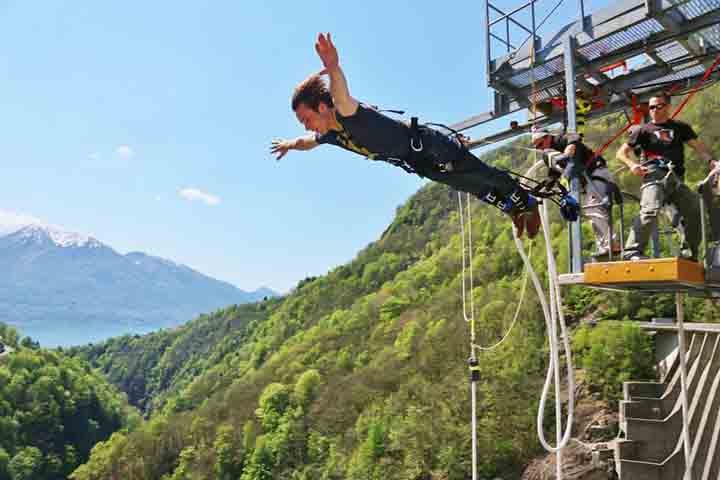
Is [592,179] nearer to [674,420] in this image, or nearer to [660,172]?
[660,172]

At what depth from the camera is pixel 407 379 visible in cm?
2461

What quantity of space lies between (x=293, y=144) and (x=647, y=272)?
115 inches

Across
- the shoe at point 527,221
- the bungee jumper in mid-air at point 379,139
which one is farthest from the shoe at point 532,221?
the bungee jumper in mid-air at point 379,139

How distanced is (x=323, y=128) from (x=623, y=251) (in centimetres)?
267

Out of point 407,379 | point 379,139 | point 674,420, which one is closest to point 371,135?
point 379,139

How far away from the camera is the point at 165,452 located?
39438mm

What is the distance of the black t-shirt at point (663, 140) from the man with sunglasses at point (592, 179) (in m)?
0.37

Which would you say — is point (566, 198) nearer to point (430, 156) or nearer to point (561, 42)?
point (430, 156)

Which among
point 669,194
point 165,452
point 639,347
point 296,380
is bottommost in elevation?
point 165,452

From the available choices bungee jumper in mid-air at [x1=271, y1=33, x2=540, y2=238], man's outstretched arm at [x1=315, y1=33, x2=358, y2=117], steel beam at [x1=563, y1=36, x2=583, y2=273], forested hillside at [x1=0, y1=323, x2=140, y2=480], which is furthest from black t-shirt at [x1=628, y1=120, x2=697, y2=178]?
forested hillside at [x1=0, y1=323, x2=140, y2=480]

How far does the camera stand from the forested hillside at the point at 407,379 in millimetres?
13992

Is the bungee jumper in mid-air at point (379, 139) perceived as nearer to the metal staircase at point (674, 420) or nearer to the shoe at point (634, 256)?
the shoe at point (634, 256)

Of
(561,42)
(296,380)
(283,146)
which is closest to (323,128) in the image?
(283,146)

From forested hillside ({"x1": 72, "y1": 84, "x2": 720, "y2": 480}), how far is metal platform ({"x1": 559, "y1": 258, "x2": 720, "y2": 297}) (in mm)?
7765
